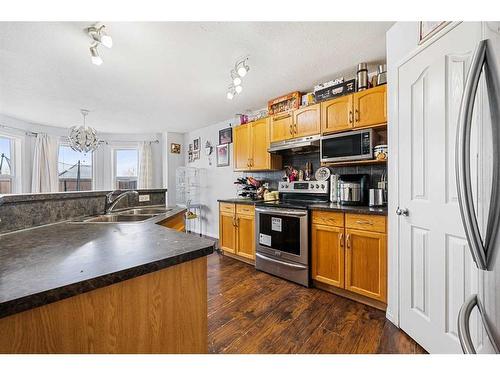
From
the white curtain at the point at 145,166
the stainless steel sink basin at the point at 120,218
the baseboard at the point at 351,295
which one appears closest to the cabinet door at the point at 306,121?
the baseboard at the point at 351,295

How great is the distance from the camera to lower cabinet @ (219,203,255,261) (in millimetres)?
3020

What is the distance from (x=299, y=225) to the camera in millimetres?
2400

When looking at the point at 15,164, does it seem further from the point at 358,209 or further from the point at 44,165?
the point at 358,209

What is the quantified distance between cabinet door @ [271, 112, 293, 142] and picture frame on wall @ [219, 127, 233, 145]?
133cm

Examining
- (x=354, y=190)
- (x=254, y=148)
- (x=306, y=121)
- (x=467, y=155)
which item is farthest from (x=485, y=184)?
(x=254, y=148)

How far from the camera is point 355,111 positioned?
2250 millimetres

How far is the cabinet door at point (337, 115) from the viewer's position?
2.31 meters

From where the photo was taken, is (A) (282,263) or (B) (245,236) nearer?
(A) (282,263)

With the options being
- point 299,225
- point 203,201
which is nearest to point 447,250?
point 299,225

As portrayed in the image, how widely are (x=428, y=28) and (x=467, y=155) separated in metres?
1.29

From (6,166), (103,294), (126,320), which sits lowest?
(126,320)
